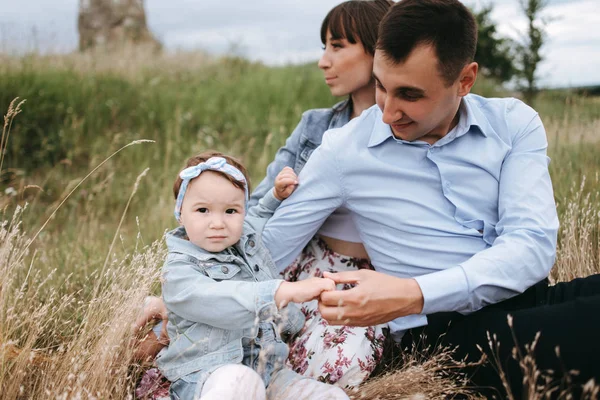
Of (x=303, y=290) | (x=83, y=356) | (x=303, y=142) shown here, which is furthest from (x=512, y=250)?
(x=83, y=356)

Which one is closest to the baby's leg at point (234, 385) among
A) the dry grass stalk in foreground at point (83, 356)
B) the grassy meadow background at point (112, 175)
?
the dry grass stalk in foreground at point (83, 356)

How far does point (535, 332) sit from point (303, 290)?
2.93 feet

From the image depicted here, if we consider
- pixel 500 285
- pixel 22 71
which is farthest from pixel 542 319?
pixel 22 71

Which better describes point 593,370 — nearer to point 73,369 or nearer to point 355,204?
point 355,204


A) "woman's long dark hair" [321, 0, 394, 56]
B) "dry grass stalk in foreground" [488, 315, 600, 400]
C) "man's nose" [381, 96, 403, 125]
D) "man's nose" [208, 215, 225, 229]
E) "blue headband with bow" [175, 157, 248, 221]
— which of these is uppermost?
"woman's long dark hair" [321, 0, 394, 56]

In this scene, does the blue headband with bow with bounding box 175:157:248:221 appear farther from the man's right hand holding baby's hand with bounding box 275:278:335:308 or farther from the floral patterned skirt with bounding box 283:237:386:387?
the floral patterned skirt with bounding box 283:237:386:387

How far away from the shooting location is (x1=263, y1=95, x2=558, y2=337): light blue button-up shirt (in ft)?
9.11

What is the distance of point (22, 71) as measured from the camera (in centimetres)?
836

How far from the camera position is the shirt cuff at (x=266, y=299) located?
2.42 metres

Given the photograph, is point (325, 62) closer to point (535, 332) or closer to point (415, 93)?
point (415, 93)

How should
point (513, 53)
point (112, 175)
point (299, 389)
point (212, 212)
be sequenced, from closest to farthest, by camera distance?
point (299, 389)
point (212, 212)
point (112, 175)
point (513, 53)

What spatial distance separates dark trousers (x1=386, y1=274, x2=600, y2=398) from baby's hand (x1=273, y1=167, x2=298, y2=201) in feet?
2.95

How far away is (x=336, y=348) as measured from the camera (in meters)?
2.87

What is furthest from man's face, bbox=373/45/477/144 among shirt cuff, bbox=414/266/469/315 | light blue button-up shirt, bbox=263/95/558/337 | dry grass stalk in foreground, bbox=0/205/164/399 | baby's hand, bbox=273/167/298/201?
dry grass stalk in foreground, bbox=0/205/164/399
